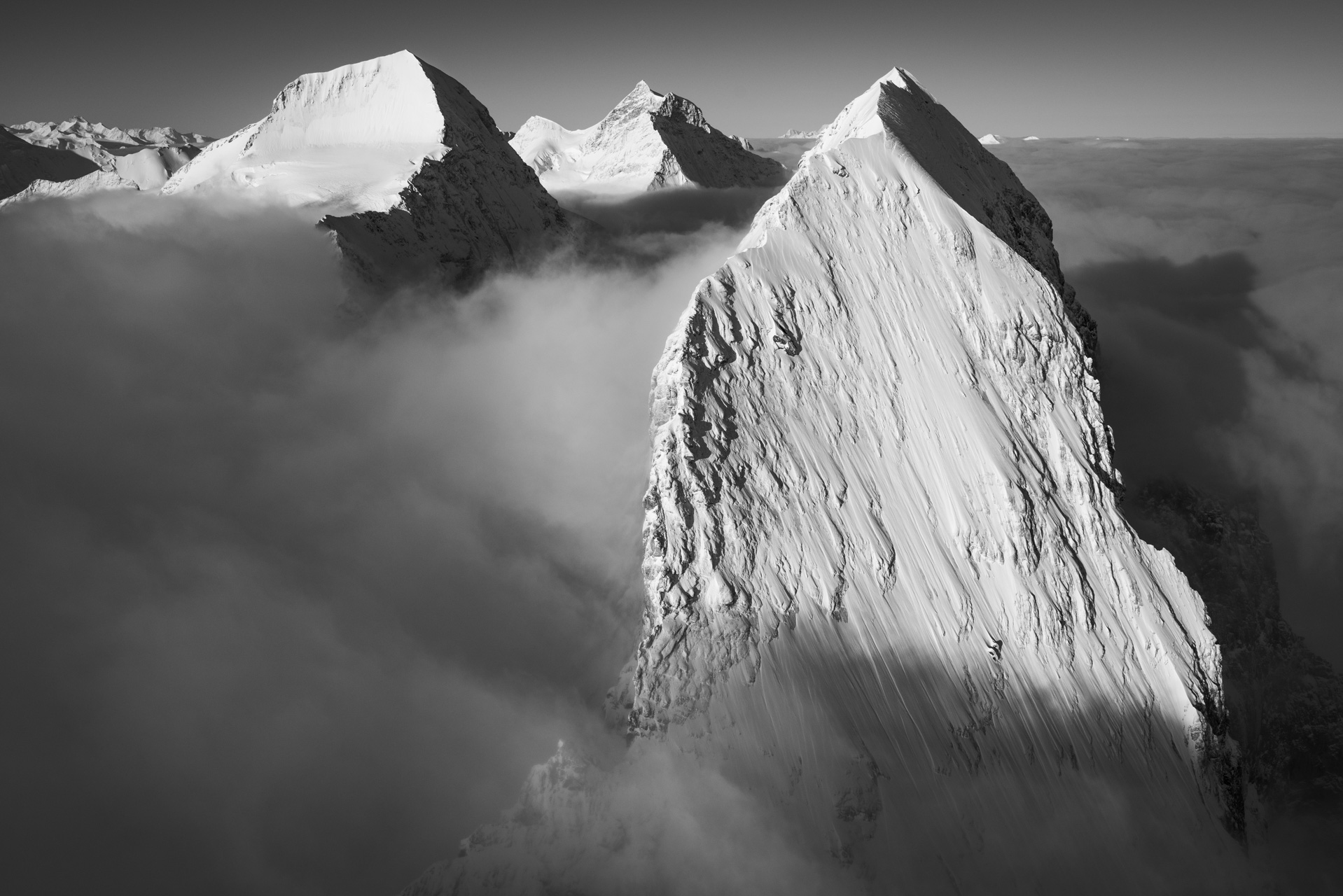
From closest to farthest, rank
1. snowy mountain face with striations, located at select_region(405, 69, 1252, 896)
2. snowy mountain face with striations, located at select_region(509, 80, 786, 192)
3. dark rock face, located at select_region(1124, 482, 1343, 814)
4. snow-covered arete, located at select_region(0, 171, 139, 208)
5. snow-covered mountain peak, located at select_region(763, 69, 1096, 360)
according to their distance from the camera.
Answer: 1. snowy mountain face with striations, located at select_region(405, 69, 1252, 896)
2. snow-covered mountain peak, located at select_region(763, 69, 1096, 360)
3. dark rock face, located at select_region(1124, 482, 1343, 814)
4. snow-covered arete, located at select_region(0, 171, 139, 208)
5. snowy mountain face with striations, located at select_region(509, 80, 786, 192)

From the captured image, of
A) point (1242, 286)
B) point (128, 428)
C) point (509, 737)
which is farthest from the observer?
point (1242, 286)

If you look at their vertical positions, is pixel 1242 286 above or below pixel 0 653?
below

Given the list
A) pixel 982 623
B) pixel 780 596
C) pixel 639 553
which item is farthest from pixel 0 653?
pixel 982 623

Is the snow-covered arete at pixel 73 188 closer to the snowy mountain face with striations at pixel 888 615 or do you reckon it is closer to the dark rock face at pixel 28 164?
the dark rock face at pixel 28 164

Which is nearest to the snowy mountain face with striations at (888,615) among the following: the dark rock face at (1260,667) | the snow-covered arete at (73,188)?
the dark rock face at (1260,667)

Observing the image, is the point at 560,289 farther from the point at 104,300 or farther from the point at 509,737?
the point at 509,737

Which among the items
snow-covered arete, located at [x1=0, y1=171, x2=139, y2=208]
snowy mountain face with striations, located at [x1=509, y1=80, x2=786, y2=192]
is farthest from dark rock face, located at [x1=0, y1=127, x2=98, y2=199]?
snowy mountain face with striations, located at [x1=509, y1=80, x2=786, y2=192]

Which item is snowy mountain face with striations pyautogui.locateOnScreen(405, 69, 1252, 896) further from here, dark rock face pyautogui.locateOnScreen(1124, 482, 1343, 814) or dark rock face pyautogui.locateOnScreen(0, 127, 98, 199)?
dark rock face pyautogui.locateOnScreen(0, 127, 98, 199)
